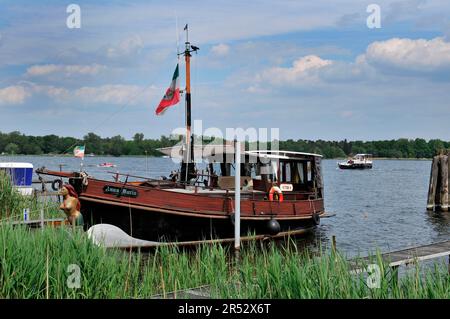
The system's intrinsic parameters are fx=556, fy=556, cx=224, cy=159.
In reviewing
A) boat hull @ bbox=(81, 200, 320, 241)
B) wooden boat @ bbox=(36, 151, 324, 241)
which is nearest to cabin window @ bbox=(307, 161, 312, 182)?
wooden boat @ bbox=(36, 151, 324, 241)

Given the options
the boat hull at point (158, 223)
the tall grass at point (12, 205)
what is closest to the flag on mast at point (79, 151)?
the boat hull at point (158, 223)

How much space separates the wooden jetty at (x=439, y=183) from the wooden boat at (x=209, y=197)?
40.1 feet

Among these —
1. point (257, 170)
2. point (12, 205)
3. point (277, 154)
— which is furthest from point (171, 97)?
point (12, 205)

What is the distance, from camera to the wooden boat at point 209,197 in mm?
15812

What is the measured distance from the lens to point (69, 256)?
308 inches

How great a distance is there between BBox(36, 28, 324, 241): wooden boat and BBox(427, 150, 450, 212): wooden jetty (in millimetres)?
12218

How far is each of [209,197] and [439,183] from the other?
19.4 meters

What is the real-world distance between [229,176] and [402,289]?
12065 mm

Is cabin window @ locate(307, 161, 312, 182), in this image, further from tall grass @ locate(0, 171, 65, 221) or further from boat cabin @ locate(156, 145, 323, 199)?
tall grass @ locate(0, 171, 65, 221)

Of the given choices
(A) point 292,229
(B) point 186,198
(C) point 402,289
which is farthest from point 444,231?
(C) point 402,289

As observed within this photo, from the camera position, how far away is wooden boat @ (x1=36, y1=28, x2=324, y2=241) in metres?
15.8

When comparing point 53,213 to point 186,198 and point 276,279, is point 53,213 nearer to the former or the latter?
point 186,198
